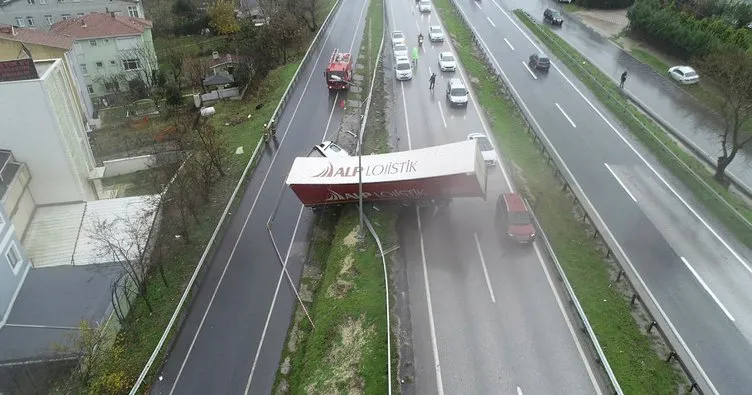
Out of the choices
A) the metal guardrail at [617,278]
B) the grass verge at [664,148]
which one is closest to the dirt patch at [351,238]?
the metal guardrail at [617,278]

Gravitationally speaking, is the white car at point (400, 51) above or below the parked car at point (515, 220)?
above

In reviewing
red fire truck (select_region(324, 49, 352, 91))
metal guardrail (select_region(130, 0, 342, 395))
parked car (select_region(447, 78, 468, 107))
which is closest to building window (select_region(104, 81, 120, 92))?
metal guardrail (select_region(130, 0, 342, 395))

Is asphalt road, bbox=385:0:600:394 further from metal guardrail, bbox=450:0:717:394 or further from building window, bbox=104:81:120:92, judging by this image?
building window, bbox=104:81:120:92

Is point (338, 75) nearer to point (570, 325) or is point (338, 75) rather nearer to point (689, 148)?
point (689, 148)

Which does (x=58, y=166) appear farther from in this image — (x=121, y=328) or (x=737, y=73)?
(x=737, y=73)

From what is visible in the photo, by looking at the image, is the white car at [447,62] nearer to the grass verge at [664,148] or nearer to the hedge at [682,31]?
the grass verge at [664,148]

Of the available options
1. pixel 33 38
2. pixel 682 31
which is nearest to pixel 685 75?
pixel 682 31

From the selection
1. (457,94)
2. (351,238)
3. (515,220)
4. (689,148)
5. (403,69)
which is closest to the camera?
(515,220)
